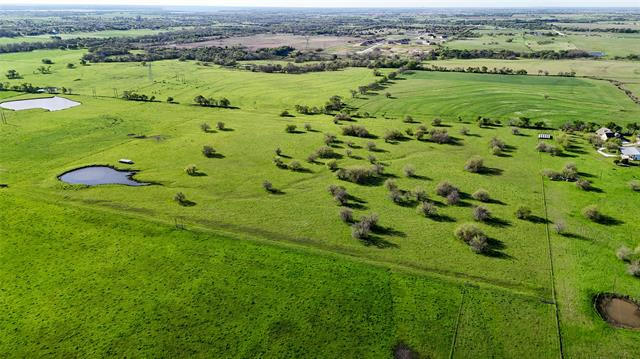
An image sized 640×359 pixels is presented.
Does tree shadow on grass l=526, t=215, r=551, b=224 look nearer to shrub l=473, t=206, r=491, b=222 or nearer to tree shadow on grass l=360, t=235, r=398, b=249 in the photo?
shrub l=473, t=206, r=491, b=222

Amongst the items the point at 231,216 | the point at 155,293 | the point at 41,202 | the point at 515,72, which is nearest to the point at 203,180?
the point at 231,216

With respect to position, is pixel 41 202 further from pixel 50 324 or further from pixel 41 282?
pixel 50 324

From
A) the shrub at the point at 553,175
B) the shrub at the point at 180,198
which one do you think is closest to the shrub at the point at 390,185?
the shrub at the point at 553,175

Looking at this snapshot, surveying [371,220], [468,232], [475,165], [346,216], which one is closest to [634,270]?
[468,232]

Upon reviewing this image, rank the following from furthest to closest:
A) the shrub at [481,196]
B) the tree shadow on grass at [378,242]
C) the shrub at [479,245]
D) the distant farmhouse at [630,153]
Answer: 1. the distant farmhouse at [630,153]
2. the shrub at [481,196]
3. the tree shadow on grass at [378,242]
4. the shrub at [479,245]

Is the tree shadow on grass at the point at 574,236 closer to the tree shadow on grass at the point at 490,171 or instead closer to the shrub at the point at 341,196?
the tree shadow on grass at the point at 490,171

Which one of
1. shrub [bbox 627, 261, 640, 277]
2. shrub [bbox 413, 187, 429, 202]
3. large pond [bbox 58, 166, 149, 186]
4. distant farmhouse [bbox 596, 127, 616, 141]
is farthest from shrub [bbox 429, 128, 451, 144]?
large pond [bbox 58, 166, 149, 186]
